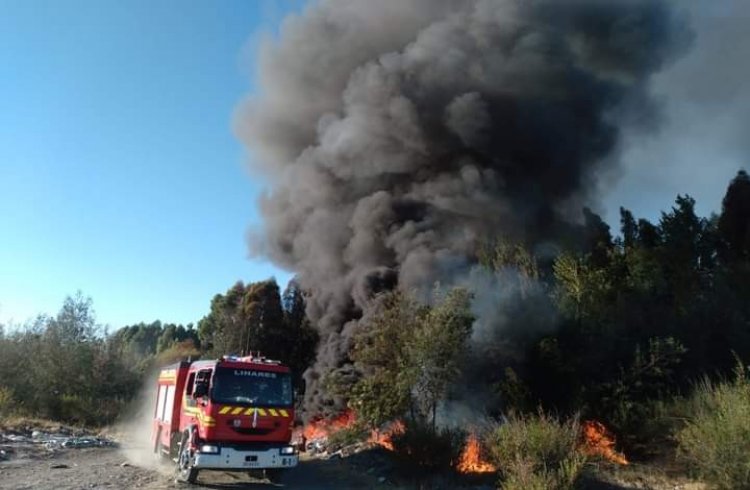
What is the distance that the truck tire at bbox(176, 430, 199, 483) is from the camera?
13.5 meters

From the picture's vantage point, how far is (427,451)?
1477 centimetres

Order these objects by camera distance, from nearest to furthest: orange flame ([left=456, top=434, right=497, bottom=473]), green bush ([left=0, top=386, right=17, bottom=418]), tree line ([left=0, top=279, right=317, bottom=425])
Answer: orange flame ([left=456, top=434, right=497, bottom=473]) → green bush ([left=0, top=386, right=17, bottom=418]) → tree line ([left=0, top=279, right=317, bottom=425])

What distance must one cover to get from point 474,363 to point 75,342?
2418 cm

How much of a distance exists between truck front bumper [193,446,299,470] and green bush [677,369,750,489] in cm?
866

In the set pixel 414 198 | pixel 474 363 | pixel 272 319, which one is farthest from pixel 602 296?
pixel 272 319

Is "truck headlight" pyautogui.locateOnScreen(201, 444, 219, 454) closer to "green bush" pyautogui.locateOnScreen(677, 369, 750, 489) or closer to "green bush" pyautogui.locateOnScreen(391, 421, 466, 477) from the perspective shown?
"green bush" pyautogui.locateOnScreen(391, 421, 466, 477)

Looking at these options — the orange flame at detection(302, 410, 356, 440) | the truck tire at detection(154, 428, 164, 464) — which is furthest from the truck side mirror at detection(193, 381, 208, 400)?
the orange flame at detection(302, 410, 356, 440)

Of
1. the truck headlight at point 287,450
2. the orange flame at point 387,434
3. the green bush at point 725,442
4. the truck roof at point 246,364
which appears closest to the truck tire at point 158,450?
the truck roof at point 246,364

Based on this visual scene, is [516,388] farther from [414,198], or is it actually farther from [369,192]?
[369,192]

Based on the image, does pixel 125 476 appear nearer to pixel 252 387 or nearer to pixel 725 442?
pixel 252 387

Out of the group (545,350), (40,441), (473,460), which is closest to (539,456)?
(473,460)

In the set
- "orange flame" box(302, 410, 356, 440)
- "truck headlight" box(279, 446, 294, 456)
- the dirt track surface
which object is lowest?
the dirt track surface

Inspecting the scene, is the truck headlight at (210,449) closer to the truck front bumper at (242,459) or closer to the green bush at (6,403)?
the truck front bumper at (242,459)

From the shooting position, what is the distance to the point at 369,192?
1260 inches
